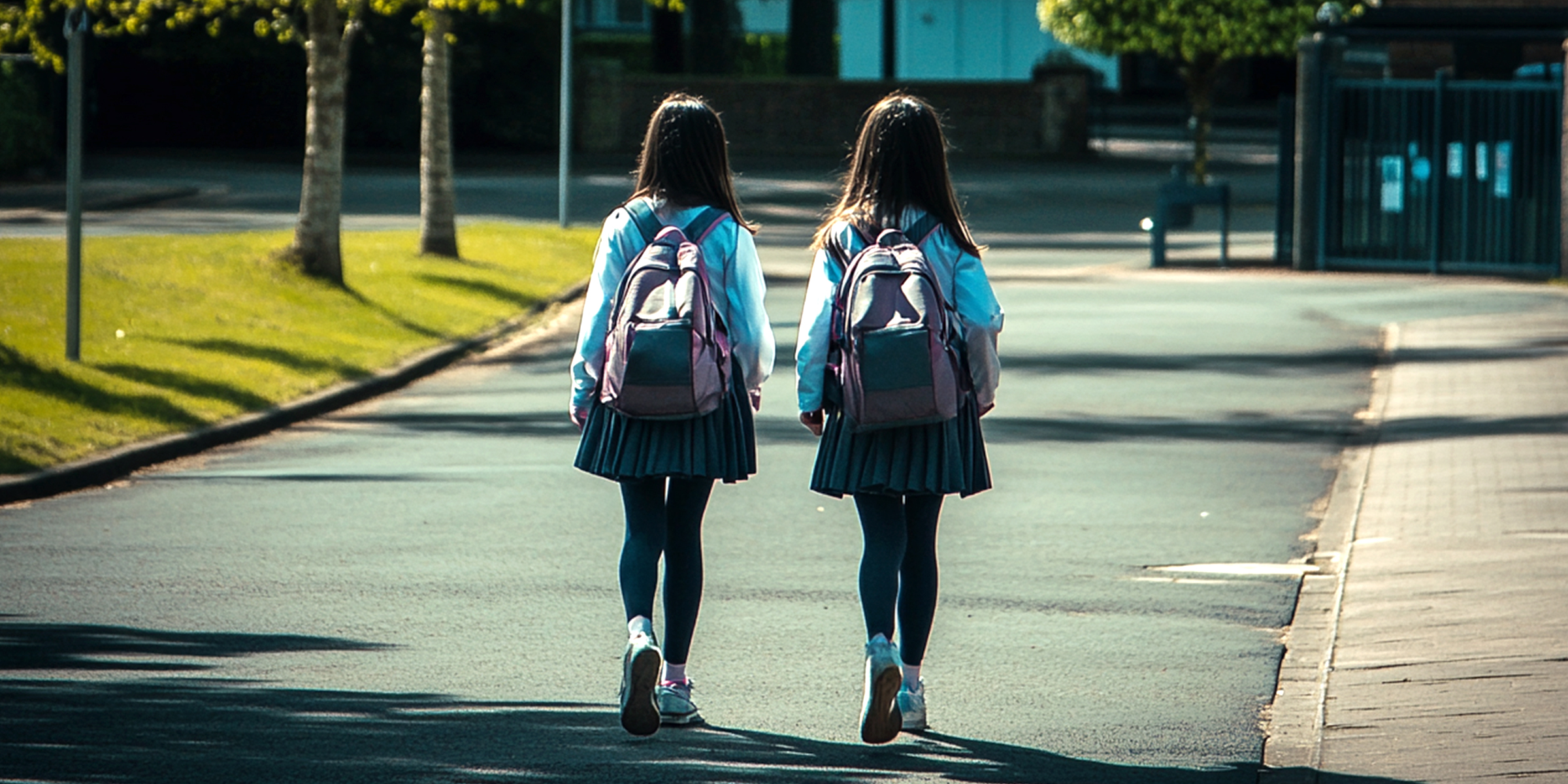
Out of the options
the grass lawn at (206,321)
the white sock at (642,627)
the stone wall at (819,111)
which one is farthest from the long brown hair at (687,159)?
the stone wall at (819,111)

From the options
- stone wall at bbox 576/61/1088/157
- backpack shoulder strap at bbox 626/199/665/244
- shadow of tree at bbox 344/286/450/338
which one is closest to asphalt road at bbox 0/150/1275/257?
stone wall at bbox 576/61/1088/157

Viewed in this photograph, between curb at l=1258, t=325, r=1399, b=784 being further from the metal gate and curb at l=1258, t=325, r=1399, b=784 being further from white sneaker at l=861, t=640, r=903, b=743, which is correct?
the metal gate

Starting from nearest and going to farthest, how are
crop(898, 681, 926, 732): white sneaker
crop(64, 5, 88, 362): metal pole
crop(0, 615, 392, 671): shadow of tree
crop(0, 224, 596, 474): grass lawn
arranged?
crop(898, 681, 926, 732): white sneaker
crop(0, 615, 392, 671): shadow of tree
crop(0, 224, 596, 474): grass lawn
crop(64, 5, 88, 362): metal pole

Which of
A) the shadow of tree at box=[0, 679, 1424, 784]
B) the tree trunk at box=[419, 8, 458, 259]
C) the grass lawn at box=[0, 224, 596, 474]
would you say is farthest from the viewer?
the tree trunk at box=[419, 8, 458, 259]

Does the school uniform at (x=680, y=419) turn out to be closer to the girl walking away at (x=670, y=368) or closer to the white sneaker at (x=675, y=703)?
the girl walking away at (x=670, y=368)

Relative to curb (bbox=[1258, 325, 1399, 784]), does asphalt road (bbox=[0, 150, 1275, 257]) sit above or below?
above

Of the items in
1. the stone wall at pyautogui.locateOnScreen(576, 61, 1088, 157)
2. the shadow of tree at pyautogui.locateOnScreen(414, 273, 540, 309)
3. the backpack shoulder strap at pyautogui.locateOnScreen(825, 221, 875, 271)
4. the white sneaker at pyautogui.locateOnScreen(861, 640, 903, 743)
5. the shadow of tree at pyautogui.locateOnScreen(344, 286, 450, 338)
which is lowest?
the white sneaker at pyautogui.locateOnScreen(861, 640, 903, 743)

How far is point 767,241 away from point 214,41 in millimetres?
21382

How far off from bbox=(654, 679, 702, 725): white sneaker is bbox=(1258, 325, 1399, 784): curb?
1.53 metres

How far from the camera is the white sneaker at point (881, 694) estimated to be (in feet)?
17.7

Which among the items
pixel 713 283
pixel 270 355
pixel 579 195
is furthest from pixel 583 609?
pixel 579 195

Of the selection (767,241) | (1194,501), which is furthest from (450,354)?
(767,241)

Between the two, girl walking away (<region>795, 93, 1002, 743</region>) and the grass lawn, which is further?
the grass lawn

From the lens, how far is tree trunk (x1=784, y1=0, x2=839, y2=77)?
46.1 m
